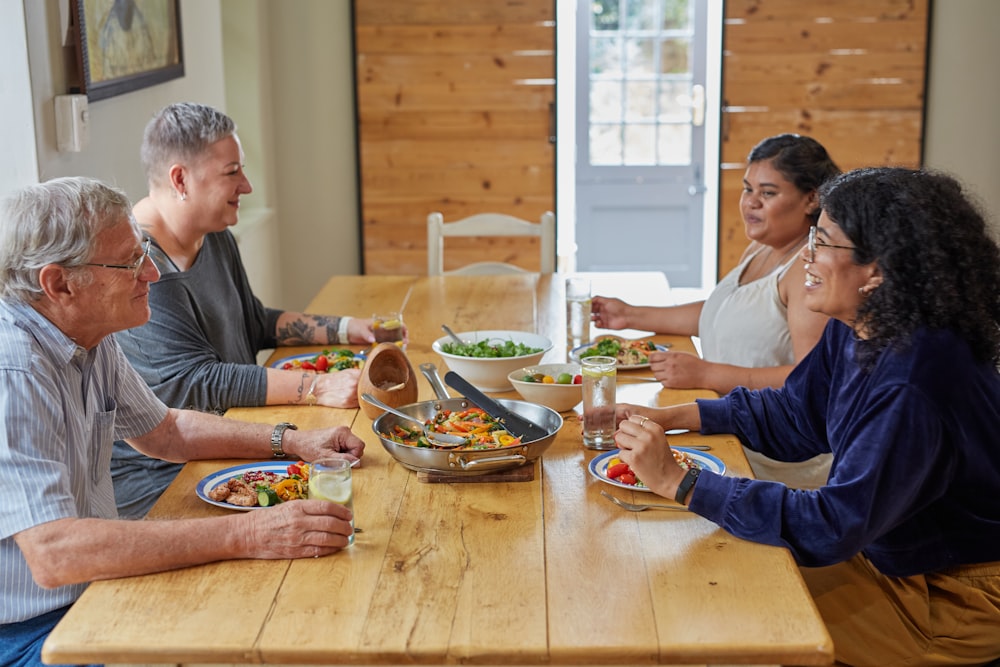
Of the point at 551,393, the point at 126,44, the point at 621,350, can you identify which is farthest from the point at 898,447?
the point at 126,44

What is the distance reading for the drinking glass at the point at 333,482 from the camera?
1573mm

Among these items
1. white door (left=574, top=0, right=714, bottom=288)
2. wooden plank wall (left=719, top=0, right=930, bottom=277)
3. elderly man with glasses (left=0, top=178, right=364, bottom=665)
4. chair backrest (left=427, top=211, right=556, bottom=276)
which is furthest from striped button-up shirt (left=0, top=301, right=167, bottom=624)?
white door (left=574, top=0, right=714, bottom=288)

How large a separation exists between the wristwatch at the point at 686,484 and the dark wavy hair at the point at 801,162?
1124mm

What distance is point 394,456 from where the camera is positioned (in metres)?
1.86

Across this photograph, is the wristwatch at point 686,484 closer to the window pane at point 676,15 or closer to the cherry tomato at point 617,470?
the cherry tomato at point 617,470

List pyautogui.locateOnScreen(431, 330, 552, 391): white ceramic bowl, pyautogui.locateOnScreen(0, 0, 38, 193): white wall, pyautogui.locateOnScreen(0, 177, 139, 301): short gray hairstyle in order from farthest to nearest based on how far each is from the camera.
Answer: pyautogui.locateOnScreen(0, 0, 38, 193): white wall → pyautogui.locateOnScreen(431, 330, 552, 391): white ceramic bowl → pyautogui.locateOnScreen(0, 177, 139, 301): short gray hairstyle

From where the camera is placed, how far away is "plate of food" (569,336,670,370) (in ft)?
8.45

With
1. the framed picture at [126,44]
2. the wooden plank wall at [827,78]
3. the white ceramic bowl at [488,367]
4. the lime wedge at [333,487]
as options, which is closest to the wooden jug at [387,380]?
the white ceramic bowl at [488,367]

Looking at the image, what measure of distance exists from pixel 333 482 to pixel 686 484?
1.75ft

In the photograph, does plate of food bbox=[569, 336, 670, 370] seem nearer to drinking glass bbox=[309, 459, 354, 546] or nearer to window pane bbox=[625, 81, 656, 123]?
drinking glass bbox=[309, 459, 354, 546]

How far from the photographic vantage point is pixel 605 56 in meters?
5.63

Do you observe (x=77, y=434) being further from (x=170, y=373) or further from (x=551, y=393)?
(x=551, y=393)

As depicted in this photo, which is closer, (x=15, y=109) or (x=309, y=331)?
(x=15, y=109)

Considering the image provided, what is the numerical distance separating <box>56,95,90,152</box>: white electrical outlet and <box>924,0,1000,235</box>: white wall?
3.96 metres
